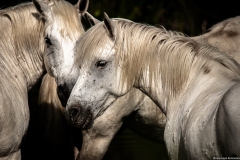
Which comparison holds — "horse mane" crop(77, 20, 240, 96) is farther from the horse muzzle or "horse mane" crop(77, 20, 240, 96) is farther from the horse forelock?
the horse forelock

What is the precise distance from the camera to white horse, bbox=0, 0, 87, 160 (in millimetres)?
4910

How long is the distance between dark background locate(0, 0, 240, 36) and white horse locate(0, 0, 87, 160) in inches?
226

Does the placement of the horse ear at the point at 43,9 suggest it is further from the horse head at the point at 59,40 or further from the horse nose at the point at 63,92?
the horse nose at the point at 63,92

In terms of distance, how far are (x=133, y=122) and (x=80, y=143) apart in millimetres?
814

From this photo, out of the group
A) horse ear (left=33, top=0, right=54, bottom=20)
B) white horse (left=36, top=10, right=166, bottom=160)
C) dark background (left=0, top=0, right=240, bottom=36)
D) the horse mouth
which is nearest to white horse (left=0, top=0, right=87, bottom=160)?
horse ear (left=33, top=0, right=54, bottom=20)

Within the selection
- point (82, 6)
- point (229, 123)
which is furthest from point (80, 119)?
point (82, 6)

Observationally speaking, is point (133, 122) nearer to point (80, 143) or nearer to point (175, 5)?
point (80, 143)

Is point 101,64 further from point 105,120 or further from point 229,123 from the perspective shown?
point 105,120

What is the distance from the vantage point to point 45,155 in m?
6.13

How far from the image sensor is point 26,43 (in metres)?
5.14

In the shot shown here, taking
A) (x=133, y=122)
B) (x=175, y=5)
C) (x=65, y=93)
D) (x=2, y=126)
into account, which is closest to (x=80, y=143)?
(x=133, y=122)

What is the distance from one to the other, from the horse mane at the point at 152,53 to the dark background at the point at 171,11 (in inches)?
260

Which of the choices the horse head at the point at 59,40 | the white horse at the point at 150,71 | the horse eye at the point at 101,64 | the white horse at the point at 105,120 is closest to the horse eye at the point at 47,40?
the horse head at the point at 59,40

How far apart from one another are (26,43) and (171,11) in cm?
721
